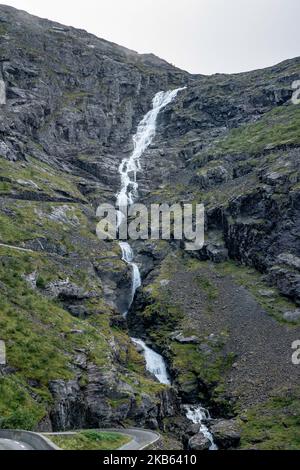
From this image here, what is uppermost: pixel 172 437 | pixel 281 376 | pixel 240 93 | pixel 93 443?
pixel 240 93

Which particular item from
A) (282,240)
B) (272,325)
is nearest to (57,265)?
(272,325)

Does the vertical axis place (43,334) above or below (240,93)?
below

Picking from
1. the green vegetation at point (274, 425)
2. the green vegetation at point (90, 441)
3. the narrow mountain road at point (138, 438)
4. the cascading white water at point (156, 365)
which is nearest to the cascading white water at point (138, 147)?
the cascading white water at point (156, 365)

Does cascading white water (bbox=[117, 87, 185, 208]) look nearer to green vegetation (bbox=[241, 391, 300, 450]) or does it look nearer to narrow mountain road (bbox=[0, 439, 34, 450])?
green vegetation (bbox=[241, 391, 300, 450])

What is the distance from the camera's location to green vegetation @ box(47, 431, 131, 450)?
36531 mm

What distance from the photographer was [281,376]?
2680 inches

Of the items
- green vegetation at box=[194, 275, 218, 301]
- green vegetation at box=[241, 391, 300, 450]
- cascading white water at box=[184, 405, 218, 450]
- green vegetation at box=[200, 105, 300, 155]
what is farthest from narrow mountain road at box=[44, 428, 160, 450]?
green vegetation at box=[200, 105, 300, 155]

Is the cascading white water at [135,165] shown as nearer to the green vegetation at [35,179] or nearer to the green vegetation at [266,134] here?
the green vegetation at [35,179]

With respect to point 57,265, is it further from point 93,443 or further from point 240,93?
point 240,93

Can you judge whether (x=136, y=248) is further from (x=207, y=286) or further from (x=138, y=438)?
(x=138, y=438)

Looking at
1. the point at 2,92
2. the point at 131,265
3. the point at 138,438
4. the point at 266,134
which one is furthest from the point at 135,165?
the point at 138,438

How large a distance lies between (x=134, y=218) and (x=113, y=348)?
2308 inches

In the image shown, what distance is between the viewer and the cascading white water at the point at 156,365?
74.7m

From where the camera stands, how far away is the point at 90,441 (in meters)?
40.0
